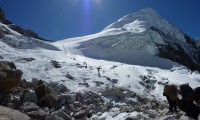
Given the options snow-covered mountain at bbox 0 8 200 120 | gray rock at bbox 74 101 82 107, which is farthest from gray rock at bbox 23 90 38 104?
snow-covered mountain at bbox 0 8 200 120

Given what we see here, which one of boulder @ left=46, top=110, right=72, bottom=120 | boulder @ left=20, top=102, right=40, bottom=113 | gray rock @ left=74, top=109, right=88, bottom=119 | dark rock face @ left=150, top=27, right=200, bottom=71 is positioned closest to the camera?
boulder @ left=46, top=110, right=72, bottom=120

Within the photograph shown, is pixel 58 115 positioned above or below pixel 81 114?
above

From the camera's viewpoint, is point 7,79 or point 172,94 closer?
point 172,94

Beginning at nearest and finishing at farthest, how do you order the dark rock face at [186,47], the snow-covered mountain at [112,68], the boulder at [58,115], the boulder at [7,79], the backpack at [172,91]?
the boulder at [58,115] < the backpack at [172,91] < the boulder at [7,79] < the snow-covered mountain at [112,68] < the dark rock face at [186,47]

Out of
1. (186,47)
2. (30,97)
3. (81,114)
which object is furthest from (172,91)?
(186,47)

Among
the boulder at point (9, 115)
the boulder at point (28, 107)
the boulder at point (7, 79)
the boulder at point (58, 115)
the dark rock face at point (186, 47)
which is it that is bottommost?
the boulder at point (58, 115)

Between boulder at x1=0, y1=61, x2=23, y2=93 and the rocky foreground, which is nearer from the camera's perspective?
the rocky foreground

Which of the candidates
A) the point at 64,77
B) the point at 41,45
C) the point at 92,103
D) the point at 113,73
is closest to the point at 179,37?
the point at 41,45

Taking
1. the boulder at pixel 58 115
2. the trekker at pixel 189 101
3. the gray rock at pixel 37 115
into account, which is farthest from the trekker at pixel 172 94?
the gray rock at pixel 37 115

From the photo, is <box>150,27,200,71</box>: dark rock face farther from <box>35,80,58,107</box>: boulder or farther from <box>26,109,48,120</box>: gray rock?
<box>26,109,48,120</box>: gray rock

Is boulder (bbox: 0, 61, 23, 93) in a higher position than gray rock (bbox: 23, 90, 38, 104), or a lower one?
higher

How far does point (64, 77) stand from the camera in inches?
1029

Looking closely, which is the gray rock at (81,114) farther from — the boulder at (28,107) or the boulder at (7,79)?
the boulder at (7,79)

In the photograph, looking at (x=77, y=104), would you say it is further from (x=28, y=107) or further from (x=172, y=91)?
(x=172, y=91)
